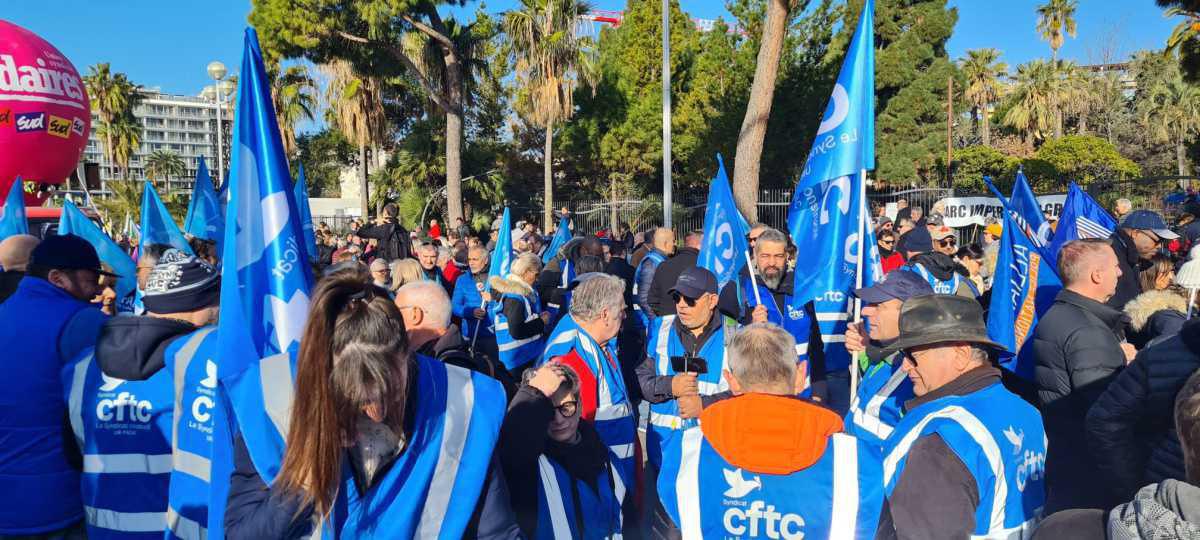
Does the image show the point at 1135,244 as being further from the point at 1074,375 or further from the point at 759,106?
the point at 759,106

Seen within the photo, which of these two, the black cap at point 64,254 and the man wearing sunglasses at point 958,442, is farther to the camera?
the black cap at point 64,254

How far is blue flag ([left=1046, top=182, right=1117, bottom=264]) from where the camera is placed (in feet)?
18.9

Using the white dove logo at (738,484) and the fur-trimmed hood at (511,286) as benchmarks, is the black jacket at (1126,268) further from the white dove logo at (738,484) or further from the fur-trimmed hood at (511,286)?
the white dove logo at (738,484)

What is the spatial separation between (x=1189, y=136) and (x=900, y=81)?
56.1ft

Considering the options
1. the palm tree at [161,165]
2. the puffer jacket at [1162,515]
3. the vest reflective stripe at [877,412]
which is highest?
the palm tree at [161,165]

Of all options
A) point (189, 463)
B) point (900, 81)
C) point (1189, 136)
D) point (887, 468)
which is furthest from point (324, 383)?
point (1189, 136)

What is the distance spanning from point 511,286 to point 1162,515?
470cm

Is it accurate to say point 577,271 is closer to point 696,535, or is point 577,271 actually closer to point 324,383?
point 696,535

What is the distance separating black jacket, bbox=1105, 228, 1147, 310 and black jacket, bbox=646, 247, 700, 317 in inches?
114

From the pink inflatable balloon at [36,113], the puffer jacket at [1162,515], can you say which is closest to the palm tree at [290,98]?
the pink inflatable balloon at [36,113]

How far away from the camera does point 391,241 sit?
11203 mm

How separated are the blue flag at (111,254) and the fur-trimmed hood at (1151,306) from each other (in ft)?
21.8

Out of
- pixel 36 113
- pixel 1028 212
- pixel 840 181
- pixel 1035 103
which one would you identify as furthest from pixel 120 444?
pixel 1035 103

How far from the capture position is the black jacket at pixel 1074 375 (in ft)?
11.5
